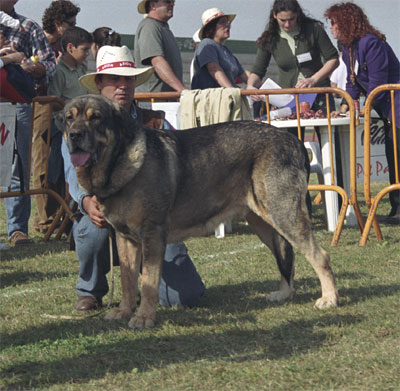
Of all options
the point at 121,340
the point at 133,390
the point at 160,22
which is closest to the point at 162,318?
the point at 121,340

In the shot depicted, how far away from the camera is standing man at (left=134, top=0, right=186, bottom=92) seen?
310 inches

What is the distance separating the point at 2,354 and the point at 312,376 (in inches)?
67.3

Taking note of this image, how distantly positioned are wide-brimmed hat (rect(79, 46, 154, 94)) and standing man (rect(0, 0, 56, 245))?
9.03 feet

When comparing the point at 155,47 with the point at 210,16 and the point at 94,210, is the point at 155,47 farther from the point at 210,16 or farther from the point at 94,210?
the point at 94,210

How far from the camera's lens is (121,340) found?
4.16 meters

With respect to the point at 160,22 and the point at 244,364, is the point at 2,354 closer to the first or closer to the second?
the point at 244,364

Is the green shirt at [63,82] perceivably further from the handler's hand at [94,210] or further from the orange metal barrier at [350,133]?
the handler's hand at [94,210]

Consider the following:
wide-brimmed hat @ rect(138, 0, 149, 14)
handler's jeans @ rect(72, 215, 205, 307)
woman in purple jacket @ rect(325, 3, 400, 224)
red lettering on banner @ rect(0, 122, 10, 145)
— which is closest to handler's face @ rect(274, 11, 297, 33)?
woman in purple jacket @ rect(325, 3, 400, 224)

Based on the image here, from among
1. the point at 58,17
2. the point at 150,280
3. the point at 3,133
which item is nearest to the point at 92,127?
the point at 150,280

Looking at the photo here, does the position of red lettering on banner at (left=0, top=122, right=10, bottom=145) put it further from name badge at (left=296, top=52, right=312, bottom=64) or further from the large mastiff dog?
name badge at (left=296, top=52, right=312, bottom=64)

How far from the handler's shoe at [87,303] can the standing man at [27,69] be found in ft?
9.62

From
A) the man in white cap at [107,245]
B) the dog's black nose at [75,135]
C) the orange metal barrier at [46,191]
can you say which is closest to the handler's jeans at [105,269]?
the man in white cap at [107,245]

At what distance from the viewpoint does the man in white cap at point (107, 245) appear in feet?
15.9

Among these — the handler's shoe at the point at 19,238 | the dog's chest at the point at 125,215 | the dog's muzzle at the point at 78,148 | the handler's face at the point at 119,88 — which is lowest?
the handler's shoe at the point at 19,238
